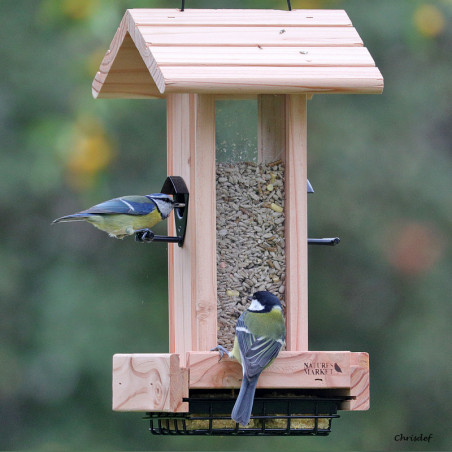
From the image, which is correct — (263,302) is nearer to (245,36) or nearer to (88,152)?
(245,36)

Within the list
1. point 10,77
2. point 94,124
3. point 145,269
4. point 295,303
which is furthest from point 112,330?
point 295,303

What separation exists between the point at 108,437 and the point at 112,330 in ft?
3.49

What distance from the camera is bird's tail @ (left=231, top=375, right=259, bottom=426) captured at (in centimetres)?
434

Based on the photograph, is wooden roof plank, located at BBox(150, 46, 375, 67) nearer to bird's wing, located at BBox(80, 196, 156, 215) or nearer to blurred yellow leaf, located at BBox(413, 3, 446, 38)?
bird's wing, located at BBox(80, 196, 156, 215)

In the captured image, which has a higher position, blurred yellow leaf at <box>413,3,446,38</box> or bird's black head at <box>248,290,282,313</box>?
blurred yellow leaf at <box>413,3,446,38</box>

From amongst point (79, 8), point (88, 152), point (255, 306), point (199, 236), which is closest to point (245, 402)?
point (255, 306)

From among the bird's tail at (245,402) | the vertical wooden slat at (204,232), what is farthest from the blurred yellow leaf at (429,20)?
the bird's tail at (245,402)

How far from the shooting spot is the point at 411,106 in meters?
8.69

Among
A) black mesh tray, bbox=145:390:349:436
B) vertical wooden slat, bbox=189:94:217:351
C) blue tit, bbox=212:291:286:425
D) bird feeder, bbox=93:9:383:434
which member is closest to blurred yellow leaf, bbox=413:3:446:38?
bird feeder, bbox=93:9:383:434

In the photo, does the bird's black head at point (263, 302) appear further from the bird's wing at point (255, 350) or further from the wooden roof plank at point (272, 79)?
the wooden roof plank at point (272, 79)

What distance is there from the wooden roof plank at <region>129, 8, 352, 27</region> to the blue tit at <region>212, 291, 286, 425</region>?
1182 mm

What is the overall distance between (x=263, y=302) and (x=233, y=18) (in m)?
1.26

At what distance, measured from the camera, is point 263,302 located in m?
4.61

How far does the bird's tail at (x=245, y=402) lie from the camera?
4336mm
